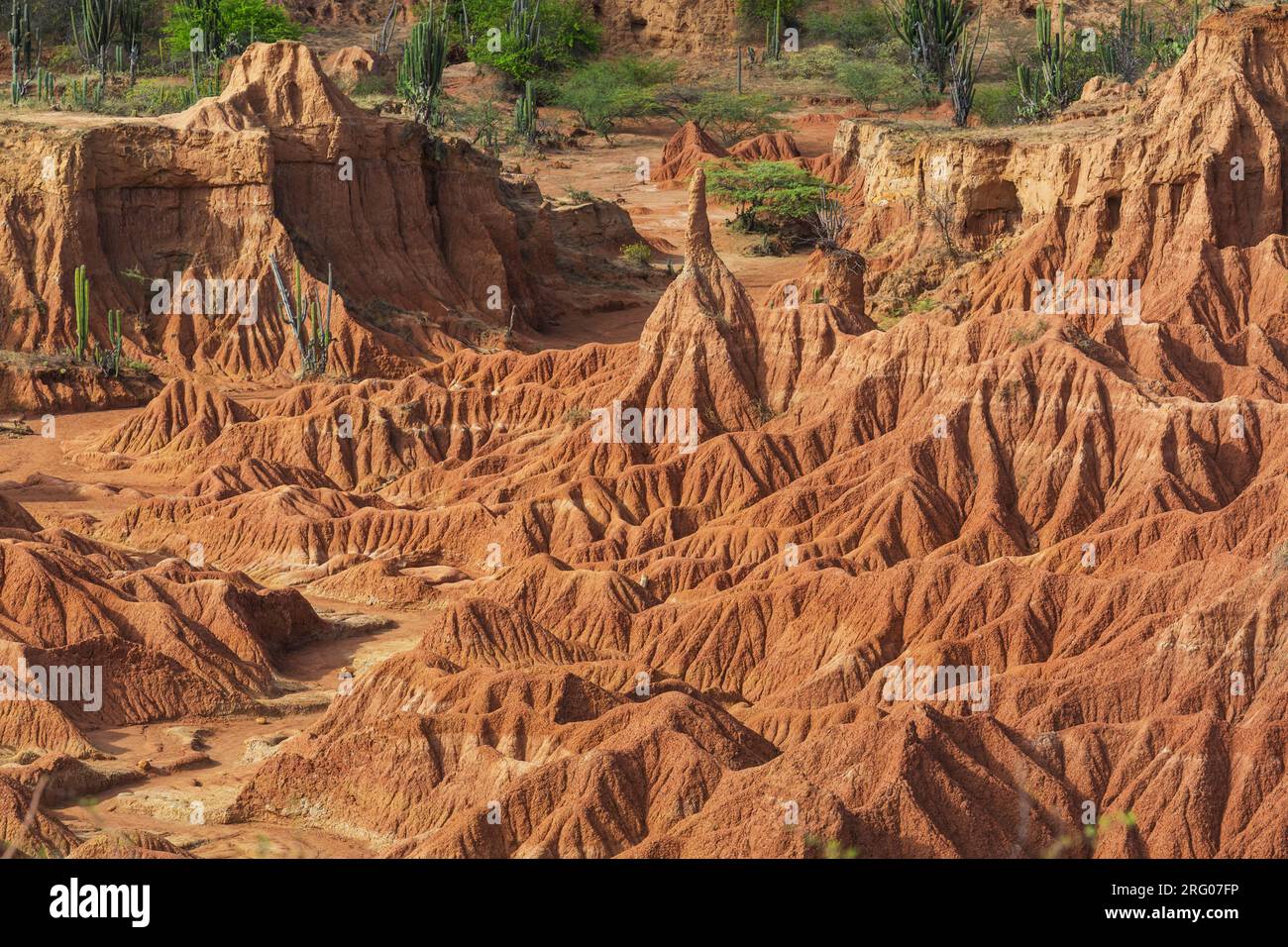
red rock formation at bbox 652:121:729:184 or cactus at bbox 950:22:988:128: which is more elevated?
cactus at bbox 950:22:988:128

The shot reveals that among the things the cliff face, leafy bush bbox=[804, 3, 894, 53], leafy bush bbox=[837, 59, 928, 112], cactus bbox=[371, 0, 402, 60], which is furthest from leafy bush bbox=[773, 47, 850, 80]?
the cliff face

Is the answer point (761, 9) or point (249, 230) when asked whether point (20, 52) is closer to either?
point (249, 230)

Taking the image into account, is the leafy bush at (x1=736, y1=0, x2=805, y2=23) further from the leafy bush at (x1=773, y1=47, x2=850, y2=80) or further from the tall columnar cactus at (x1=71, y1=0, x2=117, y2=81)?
the tall columnar cactus at (x1=71, y1=0, x2=117, y2=81)

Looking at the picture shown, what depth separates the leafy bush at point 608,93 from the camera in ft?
302

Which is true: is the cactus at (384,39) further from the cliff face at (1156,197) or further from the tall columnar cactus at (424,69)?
the cliff face at (1156,197)

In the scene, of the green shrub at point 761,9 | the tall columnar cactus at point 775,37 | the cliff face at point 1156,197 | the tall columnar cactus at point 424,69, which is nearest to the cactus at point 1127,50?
the cliff face at point 1156,197

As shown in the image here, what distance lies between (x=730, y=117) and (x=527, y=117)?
8193 millimetres

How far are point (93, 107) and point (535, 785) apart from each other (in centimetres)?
4215

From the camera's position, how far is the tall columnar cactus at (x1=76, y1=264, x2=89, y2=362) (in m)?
58.5

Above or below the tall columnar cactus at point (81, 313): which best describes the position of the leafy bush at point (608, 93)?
above

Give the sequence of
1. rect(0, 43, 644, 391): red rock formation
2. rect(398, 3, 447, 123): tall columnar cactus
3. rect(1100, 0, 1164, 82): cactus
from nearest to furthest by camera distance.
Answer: rect(0, 43, 644, 391): red rock formation, rect(398, 3, 447, 123): tall columnar cactus, rect(1100, 0, 1164, 82): cactus

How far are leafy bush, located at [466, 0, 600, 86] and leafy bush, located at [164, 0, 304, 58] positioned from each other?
302 inches

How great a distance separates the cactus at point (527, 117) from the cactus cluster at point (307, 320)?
25.9 meters

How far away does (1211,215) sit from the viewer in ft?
193
